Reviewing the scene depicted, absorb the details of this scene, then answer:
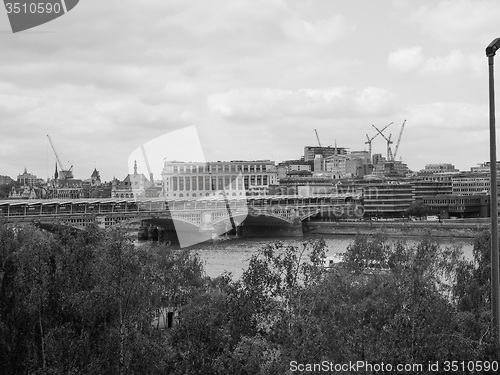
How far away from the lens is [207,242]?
3559cm

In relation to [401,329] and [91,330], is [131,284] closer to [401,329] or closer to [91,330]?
[91,330]

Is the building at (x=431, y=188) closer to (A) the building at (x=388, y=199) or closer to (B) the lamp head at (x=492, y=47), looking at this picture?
(A) the building at (x=388, y=199)

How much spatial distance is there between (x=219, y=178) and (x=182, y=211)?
22708 millimetres

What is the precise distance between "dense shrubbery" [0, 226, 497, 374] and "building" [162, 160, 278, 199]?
34.5 metres

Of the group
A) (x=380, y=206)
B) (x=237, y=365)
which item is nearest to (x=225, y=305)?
(x=237, y=365)

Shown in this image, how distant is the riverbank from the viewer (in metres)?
35.8

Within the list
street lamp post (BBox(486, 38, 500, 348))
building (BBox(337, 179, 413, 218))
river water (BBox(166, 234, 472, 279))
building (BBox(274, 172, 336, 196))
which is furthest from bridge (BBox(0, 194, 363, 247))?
street lamp post (BBox(486, 38, 500, 348))

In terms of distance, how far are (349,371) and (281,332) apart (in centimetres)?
134

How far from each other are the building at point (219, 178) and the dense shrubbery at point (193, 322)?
34481 mm

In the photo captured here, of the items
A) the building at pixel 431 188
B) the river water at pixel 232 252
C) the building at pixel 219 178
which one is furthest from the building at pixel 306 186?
the river water at pixel 232 252

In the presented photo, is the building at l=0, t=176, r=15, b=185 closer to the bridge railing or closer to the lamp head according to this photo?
the bridge railing

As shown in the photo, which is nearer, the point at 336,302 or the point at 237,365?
the point at 237,365

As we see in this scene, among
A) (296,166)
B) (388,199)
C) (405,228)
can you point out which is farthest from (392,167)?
(405,228)

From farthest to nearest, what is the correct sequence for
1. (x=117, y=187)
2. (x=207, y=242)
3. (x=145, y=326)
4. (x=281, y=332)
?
(x=117, y=187) → (x=207, y=242) → (x=145, y=326) → (x=281, y=332)
